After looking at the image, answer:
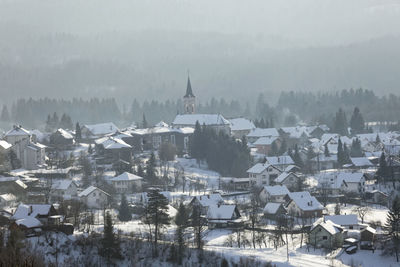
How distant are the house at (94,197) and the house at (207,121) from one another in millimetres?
31858

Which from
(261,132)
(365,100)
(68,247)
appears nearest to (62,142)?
(261,132)

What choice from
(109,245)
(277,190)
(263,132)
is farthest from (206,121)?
(109,245)

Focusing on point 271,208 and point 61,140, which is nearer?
point 271,208

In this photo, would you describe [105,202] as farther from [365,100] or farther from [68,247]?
[365,100]

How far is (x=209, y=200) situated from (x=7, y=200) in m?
13.9

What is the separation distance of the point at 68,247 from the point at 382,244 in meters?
17.3

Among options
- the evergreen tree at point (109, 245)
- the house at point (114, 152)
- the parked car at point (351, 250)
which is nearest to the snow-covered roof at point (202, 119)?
the house at point (114, 152)

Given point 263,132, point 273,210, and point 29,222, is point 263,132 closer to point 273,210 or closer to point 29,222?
point 273,210

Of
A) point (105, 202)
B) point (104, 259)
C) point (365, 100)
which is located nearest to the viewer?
point (104, 259)

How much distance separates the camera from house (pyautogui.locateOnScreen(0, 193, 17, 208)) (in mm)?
41031

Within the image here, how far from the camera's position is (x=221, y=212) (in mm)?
39656

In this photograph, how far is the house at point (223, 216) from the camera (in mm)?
38875

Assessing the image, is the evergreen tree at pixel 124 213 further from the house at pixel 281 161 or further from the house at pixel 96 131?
the house at pixel 96 131

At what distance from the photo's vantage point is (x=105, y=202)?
43031mm
